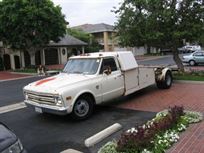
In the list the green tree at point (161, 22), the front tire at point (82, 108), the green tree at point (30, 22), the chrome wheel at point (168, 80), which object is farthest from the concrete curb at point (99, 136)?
the green tree at point (30, 22)

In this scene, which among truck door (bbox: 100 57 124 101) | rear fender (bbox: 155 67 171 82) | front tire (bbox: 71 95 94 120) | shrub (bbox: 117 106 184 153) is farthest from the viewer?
rear fender (bbox: 155 67 171 82)

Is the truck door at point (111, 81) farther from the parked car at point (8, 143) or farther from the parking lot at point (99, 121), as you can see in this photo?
the parked car at point (8, 143)

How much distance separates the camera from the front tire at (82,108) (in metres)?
7.61

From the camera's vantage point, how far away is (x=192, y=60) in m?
26.5

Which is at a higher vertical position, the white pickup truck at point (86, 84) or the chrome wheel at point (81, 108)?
the white pickup truck at point (86, 84)

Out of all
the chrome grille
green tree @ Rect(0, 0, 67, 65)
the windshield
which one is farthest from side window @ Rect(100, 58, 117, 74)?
green tree @ Rect(0, 0, 67, 65)

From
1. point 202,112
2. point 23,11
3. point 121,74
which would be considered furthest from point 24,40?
point 202,112

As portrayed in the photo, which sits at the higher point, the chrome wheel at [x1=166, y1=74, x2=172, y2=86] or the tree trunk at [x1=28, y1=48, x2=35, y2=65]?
the tree trunk at [x1=28, y1=48, x2=35, y2=65]

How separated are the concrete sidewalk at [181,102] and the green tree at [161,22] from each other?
10.4ft

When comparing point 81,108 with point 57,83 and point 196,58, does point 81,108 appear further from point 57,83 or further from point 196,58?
point 196,58

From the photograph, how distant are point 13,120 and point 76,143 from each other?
3.10 metres

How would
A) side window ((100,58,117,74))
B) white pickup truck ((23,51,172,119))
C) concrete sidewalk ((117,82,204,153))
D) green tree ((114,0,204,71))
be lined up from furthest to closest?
1. green tree ((114,0,204,71))
2. side window ((100,58,117,74))
3. white pickup truck ((23,51,172,119))
4. concrete sidewalk ((117,82,204,153))

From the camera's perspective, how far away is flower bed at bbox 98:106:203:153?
5.11m

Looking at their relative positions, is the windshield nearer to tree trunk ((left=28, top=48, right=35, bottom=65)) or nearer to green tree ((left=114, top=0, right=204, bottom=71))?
green tree ((left=114, top=0, right=204, bottom=71))
